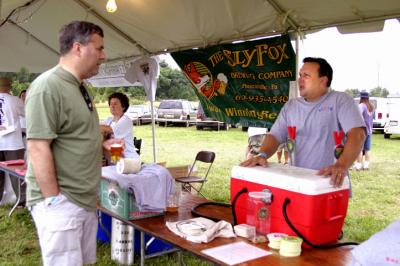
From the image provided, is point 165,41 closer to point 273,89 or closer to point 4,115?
point 273,89

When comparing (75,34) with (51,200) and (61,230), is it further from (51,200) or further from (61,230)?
(61,230)

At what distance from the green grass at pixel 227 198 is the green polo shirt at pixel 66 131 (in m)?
1.90

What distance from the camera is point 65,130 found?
1624 mm

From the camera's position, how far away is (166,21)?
14.7 feet

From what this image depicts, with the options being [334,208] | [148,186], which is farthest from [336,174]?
[148,186]

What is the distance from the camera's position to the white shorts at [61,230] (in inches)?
64.1

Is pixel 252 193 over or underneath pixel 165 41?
underneath

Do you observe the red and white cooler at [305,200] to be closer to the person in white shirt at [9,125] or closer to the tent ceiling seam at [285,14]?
the tent ceiling seam at [285,14]

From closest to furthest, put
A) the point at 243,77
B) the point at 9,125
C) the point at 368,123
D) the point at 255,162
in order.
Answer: the point at 255,162 < the point at 243,77 < the point at 9,125 < the point at 368,123

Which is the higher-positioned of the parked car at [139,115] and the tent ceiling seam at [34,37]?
the tent ceiling seam at [34,37]

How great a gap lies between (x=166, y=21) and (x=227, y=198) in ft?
8.73

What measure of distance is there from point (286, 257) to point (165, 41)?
3706 millimetres

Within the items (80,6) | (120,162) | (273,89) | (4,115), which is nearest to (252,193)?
(120,162)

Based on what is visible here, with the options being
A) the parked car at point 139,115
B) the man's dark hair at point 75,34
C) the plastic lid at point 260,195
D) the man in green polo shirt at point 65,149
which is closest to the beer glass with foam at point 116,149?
the man in green polo shirt at point 65,149
